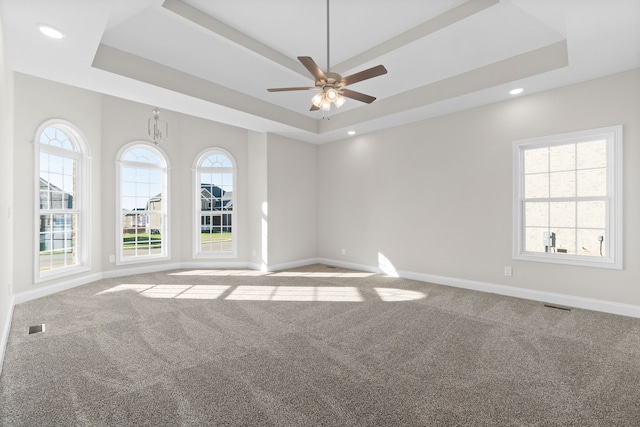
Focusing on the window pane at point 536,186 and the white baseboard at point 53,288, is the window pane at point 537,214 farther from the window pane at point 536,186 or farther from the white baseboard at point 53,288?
the white baseboard at point 53,288

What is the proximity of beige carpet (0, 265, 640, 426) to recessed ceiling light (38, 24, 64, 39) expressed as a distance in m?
2.82

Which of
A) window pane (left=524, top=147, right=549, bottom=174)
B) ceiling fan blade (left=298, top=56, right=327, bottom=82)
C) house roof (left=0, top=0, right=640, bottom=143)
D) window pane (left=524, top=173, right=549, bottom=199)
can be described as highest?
house roof (left=0, top=0, right=640, bottom=143)

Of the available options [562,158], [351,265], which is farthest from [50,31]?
[562,158]

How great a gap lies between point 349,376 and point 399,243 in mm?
3627

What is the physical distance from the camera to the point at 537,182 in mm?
4250

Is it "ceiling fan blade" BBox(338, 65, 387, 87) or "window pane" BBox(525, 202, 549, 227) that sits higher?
"ceiling fan blade" BBox(338, 65, 387, 87)

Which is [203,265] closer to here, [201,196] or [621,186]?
[201,196]

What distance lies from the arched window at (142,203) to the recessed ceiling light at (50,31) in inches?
124

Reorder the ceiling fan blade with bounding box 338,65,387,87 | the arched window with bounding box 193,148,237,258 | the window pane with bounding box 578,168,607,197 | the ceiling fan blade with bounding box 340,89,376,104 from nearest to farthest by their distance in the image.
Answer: the ceiling fan blade with bounding box 338,65,387,87 < the ceiling fan blade with bounding box 340,89,376,104 < the window pane with bounding box 578,168,607,197 < the arched window with bounding box 193,148,237,258

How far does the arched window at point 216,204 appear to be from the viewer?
6453 mm

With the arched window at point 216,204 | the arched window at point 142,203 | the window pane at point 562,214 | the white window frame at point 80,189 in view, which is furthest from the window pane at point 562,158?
the white window frame at point 80,189

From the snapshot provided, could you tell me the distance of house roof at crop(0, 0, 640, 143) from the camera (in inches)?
106

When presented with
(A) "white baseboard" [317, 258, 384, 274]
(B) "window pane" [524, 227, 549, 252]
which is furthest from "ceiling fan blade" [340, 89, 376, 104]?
(A) "white baseboard" [317, 258, 384, 274]

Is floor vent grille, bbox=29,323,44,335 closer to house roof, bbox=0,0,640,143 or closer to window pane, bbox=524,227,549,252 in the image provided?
house roof, bbox=0,0,640,143
